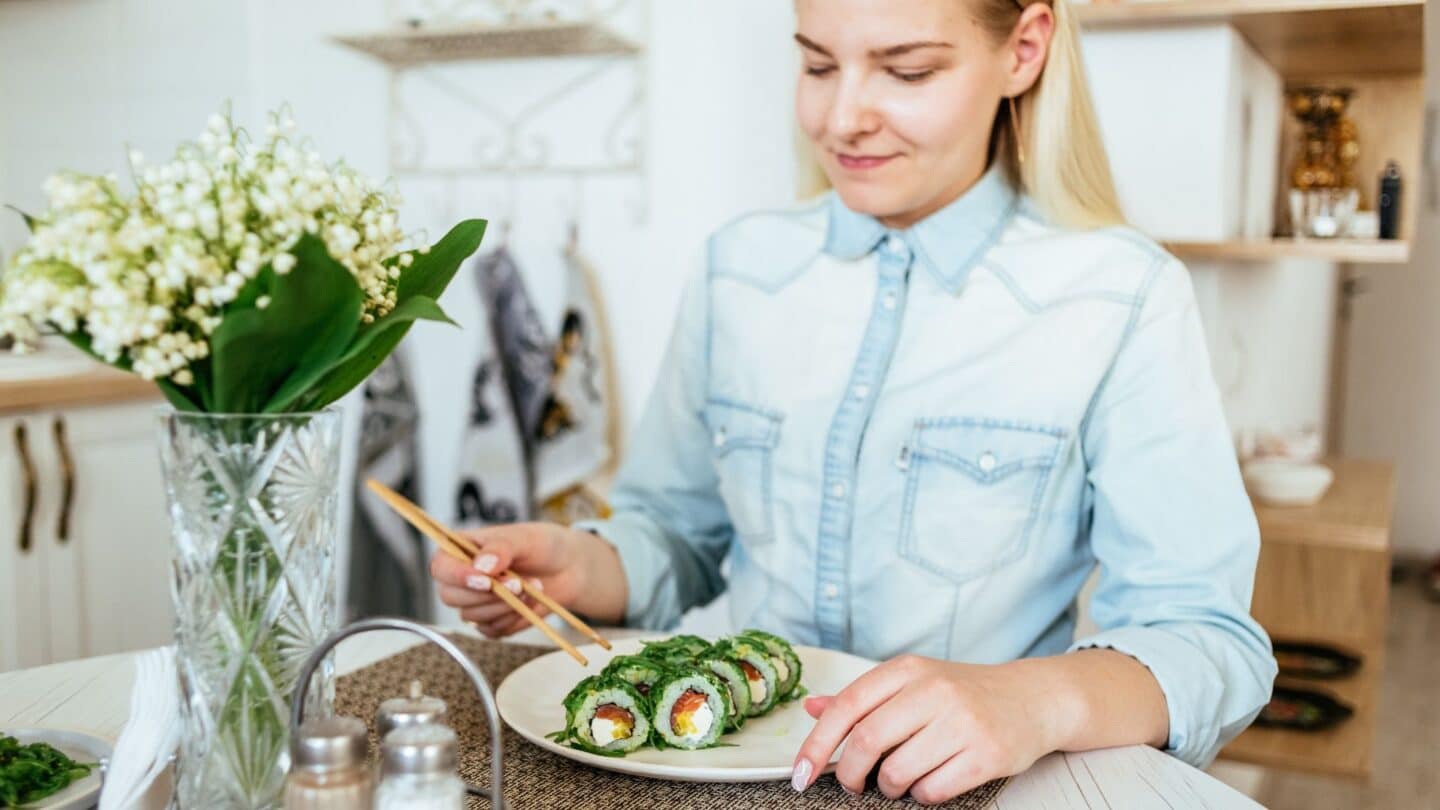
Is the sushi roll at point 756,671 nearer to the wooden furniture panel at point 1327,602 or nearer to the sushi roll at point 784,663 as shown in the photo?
the sushi roll at point 784,663

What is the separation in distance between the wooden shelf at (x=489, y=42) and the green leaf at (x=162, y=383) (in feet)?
5.10

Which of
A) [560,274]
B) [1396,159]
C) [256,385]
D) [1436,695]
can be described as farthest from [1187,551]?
[1436,695]

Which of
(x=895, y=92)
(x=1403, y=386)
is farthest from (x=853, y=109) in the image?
(x=1403, y=386)

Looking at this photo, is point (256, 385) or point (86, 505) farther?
point (86, 505)

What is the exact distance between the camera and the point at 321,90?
2.53 metres

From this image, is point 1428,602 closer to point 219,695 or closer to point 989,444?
point 989,444

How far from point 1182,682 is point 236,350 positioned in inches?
28.1

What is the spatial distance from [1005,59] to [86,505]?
5.73ft

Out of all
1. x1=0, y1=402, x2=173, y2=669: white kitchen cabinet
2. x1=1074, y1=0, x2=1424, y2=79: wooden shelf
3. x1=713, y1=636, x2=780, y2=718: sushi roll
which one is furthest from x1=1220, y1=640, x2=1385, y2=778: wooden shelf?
x1=0, y1=402, x2=173, y2=669: white kitchen cabinet

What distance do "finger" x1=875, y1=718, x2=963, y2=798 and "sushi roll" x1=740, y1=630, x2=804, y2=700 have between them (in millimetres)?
167

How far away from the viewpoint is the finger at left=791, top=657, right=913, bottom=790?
0.82 m

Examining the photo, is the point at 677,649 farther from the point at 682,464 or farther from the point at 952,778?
the point at 682,464

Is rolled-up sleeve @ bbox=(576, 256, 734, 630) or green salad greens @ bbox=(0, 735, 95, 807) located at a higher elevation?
rolled-up sleeve @ bbox=(576, 256, 734, 630)

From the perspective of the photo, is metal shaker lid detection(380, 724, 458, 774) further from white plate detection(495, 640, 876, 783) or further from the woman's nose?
the woman's nose
